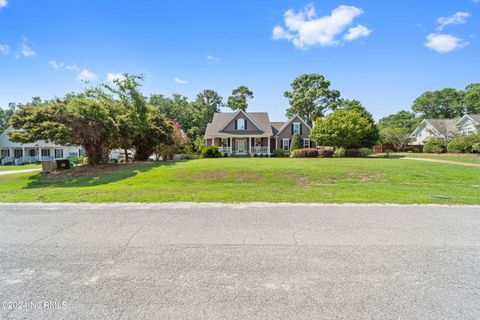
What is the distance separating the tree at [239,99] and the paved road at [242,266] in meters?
50.3

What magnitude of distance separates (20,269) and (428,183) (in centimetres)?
1441

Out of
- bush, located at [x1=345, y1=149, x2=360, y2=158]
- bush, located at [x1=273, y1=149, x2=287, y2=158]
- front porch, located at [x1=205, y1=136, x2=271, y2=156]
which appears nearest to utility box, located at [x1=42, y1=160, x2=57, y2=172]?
front porch, located at [x1=205, y1=136, x2=271, y2=156]

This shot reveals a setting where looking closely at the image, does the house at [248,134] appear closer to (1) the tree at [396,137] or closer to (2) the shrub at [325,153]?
(2) the shrub at [325,153]

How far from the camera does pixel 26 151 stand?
128 ft

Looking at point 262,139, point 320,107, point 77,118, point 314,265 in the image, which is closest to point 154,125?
point 77,118

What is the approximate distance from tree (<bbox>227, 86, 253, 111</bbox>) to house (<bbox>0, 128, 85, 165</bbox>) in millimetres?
31119

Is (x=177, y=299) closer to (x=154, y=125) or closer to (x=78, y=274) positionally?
(x=78, y=274)

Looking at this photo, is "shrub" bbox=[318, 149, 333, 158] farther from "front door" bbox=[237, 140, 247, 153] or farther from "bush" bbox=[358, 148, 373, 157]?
"front door" bbox=[237, 140, 247, 153]

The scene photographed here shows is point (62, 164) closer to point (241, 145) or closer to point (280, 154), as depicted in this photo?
point (241, 145)

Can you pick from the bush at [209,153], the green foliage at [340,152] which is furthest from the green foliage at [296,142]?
the bush at [209,153]

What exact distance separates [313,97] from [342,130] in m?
24.2

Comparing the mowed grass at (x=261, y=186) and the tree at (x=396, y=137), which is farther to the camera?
the tree at (x=396, y=137)

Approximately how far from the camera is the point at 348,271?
3.43 m

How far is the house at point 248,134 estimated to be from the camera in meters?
33.0
